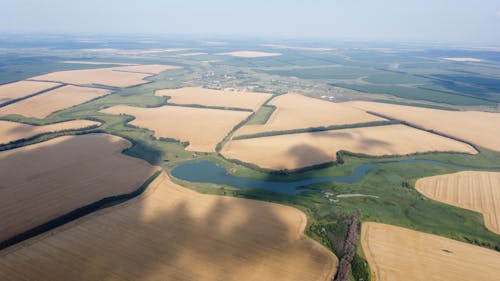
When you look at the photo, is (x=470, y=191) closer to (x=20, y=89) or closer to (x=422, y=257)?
(x=422, y=257)

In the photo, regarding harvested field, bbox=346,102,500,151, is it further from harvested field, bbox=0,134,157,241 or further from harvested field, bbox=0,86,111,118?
harvested field, bbox=0,86,111,118

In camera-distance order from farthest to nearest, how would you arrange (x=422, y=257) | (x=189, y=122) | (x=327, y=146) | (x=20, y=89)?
(x=20, y=89) → (x=189, y=122) → (x=327, y=146) → (x=422, y=257)

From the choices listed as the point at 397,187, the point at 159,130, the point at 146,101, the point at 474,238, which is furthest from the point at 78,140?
the point at 474,238

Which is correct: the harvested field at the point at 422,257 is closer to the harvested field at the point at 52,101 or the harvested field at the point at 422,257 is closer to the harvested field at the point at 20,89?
the harvested field at the point at 52,101

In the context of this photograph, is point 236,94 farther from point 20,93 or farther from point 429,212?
point 429,212

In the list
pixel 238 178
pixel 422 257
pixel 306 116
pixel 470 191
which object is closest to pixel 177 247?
pixel 238 178

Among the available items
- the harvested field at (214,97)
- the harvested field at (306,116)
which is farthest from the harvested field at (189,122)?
the harvested field at (214,97)

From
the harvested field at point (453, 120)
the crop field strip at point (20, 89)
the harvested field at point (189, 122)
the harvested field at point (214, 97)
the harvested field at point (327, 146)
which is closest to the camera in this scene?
the harvested field at point (327, 146)
